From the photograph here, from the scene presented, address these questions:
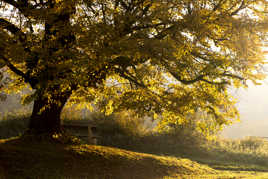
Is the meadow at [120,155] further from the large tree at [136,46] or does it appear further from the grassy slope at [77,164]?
the large tree at [136,46]

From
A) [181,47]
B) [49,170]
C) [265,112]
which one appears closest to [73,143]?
[49,170]

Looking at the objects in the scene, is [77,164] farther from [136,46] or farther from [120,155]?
[136,46]

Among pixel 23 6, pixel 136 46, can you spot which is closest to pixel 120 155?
pixel 136 46

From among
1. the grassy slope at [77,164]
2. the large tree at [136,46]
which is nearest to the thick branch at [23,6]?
the large tree at [136,46]

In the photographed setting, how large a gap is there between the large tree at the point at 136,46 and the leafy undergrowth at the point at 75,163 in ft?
4.14

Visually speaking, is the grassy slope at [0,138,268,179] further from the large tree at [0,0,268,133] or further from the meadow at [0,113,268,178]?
the large tree at [0,0,268,133]

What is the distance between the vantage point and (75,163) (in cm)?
920

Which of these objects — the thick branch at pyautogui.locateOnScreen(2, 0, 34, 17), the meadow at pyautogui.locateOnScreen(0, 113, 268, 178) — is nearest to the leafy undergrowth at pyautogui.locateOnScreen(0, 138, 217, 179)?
the meadow at pyautogui.locateOnScreen(0, 113, 268, 178)

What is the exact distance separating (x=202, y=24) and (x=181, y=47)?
3.08 ft

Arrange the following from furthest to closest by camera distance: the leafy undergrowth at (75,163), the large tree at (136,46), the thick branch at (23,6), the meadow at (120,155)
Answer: the meadow at (120,155) < the leafy undergrowth at (75,163) < the thick branch at (23,6) < the large tree at (136,46)

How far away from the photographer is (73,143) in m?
11.3

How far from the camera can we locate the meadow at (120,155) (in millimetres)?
8445

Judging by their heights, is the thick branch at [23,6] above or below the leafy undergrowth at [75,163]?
above

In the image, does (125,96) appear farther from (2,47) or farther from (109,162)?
(2,47)
